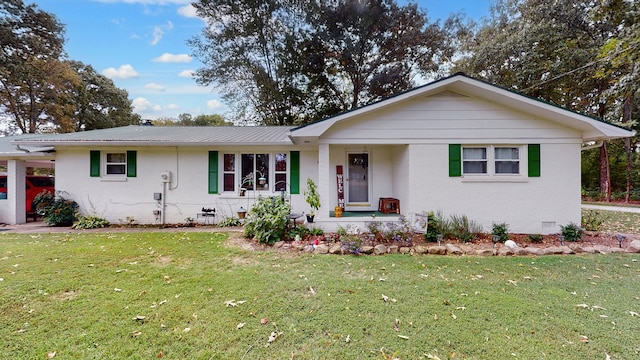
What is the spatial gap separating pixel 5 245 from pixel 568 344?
34.6 ft

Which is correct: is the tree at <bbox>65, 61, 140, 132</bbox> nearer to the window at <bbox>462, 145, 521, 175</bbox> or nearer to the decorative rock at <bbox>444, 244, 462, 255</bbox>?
the window at <bbox>462, 145, 521, 175</bbox>

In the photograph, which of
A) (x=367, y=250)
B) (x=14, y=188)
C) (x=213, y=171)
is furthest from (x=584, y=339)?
(x=14, y=188)

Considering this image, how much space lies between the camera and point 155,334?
276 cm

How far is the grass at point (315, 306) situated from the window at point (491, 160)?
8.88ft

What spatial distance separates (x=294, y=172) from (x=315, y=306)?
221 inches

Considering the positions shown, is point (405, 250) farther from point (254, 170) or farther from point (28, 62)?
point (28, 62)

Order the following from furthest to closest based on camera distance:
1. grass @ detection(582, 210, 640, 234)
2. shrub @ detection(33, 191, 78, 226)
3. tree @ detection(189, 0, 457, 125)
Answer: tree @ detection(189, 0, 457, 125) < shrub @ detection(33, 191, 78, 226) < grass @ detection(582, 210, 640, 234)

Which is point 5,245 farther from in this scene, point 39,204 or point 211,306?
point 211,306

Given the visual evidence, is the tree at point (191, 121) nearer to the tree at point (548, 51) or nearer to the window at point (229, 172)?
the window at point (229, 172)

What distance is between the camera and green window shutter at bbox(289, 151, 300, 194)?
28.2 feet

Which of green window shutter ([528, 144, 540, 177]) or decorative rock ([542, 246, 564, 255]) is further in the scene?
green window shutter ([528, 144, 540, 177])

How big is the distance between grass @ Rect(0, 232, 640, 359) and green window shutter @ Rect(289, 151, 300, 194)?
3432 millimetres

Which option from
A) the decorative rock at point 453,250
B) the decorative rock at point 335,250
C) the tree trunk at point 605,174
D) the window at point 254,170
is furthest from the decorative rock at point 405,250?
the tree trunk at point 605,174

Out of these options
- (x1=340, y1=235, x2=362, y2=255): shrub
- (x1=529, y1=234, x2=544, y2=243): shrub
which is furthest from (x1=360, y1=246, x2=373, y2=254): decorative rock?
(x1=529, y1=234, x2=544, y2=243): shrub
